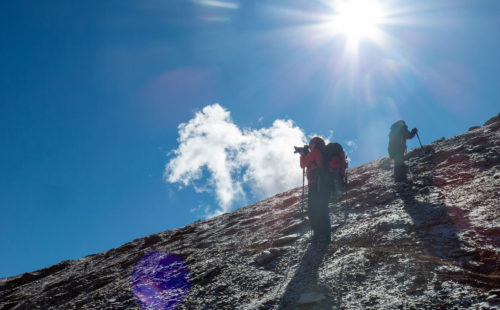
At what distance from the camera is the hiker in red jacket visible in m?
10.2

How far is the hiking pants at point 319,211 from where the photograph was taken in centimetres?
1012

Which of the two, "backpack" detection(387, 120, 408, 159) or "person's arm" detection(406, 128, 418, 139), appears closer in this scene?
"backpack" detection(387, 120, 408, 159)

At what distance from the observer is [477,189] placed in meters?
10.0

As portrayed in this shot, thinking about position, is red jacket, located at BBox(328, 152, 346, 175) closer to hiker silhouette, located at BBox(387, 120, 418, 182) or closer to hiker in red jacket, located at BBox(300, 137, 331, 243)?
hiker in red jacket, located at BBox(300, 137, 331, 243)

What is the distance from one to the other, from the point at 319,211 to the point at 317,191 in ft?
2.28

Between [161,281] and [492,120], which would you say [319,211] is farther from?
[492,120]

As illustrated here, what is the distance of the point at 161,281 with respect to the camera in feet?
34.5

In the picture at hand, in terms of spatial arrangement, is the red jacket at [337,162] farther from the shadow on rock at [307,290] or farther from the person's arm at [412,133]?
the person's arm at [412,133]

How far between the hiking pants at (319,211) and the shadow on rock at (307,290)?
136cm

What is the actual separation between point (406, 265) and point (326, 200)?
392 cm

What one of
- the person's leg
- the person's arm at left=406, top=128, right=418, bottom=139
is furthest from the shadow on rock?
the person's arm at left=406, top=128, right=418, bottom=139

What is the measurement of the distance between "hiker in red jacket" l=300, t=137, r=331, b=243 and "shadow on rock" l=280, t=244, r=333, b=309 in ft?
4.86

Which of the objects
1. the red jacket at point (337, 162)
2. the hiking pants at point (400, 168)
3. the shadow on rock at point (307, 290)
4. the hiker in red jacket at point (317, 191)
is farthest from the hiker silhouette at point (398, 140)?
the shadow on rock at point (307, 290)

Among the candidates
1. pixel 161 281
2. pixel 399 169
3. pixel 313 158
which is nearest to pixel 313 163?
pixel 313 158
